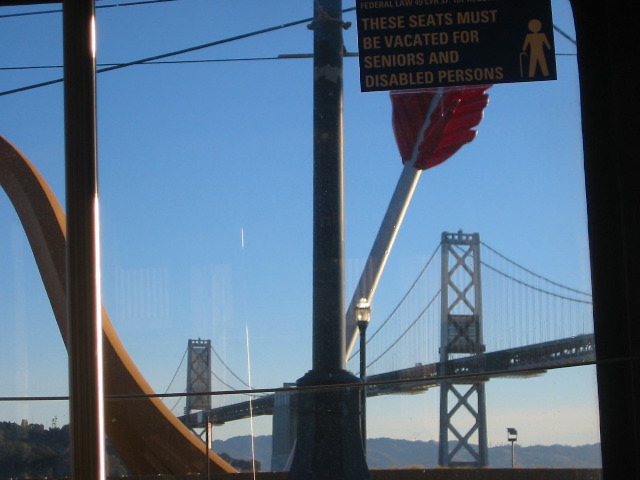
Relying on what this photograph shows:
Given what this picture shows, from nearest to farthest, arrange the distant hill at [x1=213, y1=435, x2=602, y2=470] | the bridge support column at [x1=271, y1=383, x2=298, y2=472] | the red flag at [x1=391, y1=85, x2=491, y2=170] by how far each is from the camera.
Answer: the distant hill at [x1=213, y1=435, x2=602, y2=470], the bridge support column at [x1=271, y1=383, x2=298, y2=472], the red flag at [x1=391, y1=85, x2=491, y2=170]

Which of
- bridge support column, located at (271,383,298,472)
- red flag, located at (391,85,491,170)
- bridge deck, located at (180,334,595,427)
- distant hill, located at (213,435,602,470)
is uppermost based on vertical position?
red flag, located at (391,85,491,170)

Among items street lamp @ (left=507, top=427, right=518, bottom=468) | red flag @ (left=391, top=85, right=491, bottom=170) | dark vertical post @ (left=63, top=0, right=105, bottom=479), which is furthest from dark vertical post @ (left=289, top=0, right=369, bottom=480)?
dark vertical post @ (left=63, top=0, right=105, bottom=479)

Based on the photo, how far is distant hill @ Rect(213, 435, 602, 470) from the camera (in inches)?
149

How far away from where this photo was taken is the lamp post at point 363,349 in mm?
4117

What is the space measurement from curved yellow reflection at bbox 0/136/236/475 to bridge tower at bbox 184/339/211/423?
0.13 meters

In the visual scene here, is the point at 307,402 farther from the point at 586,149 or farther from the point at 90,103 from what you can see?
the point at 90,103

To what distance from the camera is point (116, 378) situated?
4.31 metres

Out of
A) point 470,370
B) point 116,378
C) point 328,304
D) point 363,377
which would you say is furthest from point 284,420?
point 470,370

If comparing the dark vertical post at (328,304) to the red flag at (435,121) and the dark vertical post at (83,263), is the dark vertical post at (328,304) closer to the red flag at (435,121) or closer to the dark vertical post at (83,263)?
the red flag at (435,121)

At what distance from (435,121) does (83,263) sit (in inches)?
108

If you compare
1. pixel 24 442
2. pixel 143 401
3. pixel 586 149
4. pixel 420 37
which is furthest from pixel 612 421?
pixel 24 442

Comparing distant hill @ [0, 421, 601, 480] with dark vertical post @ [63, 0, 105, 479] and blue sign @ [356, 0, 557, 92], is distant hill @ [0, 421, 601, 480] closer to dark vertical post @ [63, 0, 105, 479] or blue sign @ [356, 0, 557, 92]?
dark vertical post @ [63, 0, 105, 479]

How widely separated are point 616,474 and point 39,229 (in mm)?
3172

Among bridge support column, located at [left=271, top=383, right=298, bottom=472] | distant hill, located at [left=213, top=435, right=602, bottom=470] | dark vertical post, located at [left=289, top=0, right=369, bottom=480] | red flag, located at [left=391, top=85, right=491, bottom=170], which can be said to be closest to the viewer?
distant hill, located at [left=213, top=435, right=602, bottom=470]
